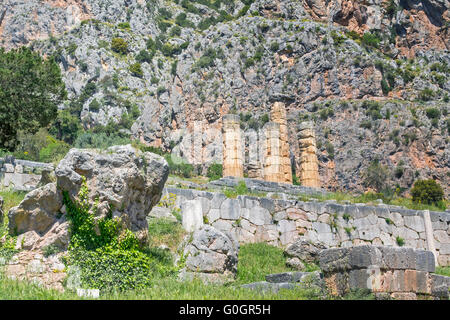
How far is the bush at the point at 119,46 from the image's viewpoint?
82750 millimetres

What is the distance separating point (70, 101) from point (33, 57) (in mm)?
48667

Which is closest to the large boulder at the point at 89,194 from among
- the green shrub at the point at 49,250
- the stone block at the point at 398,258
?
the green shrub at the point at 49,250

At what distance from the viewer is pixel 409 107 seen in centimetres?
5709

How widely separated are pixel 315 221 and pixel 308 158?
595 inches

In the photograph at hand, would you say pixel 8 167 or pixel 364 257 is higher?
pixel 8 167

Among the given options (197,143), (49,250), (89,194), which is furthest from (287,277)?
(197,143)

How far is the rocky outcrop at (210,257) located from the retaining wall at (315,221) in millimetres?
3073

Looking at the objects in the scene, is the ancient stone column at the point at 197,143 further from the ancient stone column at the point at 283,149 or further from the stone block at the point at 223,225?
the stone block at the point at 223,225

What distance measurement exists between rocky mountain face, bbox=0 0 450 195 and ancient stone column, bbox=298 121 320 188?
22.6 meters

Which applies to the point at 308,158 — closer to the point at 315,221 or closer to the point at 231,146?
the point at 231,146

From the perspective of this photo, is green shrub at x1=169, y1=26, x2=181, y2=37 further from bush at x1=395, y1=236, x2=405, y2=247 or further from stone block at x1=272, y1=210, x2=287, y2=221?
stone block at x1=272, y1=210, x2=287, y2=221

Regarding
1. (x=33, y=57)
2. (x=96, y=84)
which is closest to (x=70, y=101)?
(x=96, y=84)

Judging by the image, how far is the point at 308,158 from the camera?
107 feet

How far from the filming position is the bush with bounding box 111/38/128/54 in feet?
271
